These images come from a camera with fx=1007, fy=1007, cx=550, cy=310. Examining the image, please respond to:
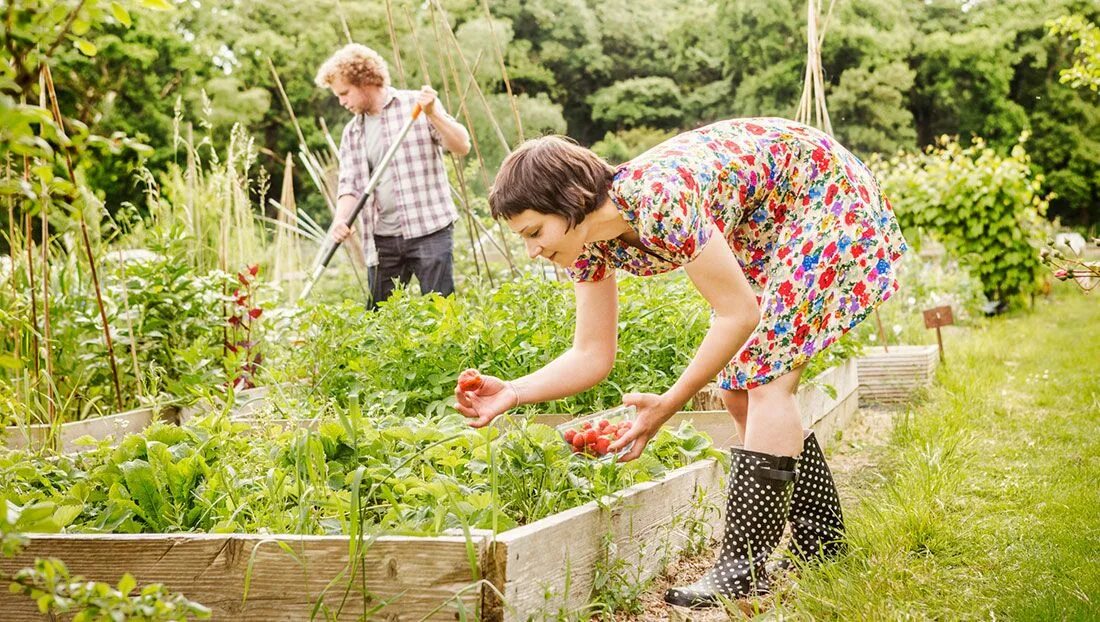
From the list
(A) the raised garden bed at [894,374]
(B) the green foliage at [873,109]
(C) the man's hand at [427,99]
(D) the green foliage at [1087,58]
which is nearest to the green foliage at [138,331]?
(C) the man's hand at [427,99]

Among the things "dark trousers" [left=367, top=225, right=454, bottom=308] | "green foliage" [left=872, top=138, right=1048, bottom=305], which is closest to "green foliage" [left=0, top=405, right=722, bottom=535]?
"dark trousers" [left=367, top=225, right=454, bottom=308]

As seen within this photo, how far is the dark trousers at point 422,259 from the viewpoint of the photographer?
4395mm

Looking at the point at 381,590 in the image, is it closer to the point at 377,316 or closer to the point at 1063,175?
the point at 377,316

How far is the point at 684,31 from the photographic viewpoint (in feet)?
82.1

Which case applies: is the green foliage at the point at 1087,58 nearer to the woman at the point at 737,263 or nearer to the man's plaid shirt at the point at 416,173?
the man's plaid shirt at the point at 416,173

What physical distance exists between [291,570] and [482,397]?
1.63 ft

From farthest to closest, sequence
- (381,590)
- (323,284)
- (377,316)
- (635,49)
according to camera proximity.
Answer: (635,49)
(323,284)
(377,316)
(381,590)

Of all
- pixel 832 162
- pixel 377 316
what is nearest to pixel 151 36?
pixel 377 316

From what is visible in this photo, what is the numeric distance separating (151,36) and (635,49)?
445 inches

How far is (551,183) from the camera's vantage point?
171 cm

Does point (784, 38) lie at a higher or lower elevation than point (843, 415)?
higher

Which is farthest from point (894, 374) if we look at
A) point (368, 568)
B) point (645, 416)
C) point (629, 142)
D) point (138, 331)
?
point (629, 142)

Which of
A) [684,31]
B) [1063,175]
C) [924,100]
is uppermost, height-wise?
[684,31]

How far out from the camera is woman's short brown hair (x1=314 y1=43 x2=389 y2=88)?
4270 mm
